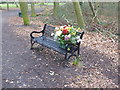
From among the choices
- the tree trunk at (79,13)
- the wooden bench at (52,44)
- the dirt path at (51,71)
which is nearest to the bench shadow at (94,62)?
the dirt path at (51,71)

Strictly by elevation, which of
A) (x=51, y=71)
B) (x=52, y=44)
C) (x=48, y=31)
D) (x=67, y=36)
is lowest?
(x=51, y=71)

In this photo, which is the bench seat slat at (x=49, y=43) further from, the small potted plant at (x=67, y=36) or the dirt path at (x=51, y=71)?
the dirt path at (x=51, y=71)

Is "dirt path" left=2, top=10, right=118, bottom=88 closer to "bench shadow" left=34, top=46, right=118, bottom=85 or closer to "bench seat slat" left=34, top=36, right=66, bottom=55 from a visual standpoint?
"bench shadow" left=34, top=46, right=118, bottom=85

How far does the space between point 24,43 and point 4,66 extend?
236 centimetres

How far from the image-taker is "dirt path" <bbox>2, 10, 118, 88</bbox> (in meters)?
3.94

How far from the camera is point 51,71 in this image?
179 inches

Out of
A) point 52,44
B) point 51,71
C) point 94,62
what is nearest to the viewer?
point 51,71

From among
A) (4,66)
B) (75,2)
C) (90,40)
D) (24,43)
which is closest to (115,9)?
(75,2)

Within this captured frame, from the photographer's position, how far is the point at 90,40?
24.7 ft

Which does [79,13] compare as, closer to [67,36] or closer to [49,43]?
[49,43]

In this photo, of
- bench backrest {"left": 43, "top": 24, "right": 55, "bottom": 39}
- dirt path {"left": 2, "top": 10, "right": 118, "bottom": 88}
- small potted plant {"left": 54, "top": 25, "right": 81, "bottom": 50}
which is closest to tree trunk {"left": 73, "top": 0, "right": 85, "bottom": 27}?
bench backrest {"left": 43, "top": 24, "right": 55, "bottom": 39}

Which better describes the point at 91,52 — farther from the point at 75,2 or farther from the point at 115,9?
the point at 115,9

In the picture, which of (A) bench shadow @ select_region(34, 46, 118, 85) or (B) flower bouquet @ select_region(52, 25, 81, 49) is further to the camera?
(B) flower bouquet @ select_region(52, 25, 81, 49)

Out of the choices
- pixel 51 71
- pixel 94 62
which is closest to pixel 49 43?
pixel 51 71
